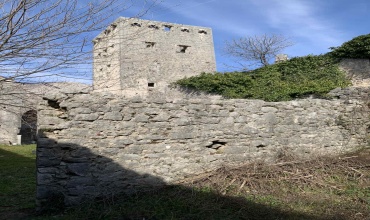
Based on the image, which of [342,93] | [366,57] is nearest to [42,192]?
[342,93]

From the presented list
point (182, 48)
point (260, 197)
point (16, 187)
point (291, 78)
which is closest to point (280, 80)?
point (291, 78)

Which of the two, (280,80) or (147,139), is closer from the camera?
(147,139)

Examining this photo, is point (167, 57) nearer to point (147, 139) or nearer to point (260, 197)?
point (147, 139)

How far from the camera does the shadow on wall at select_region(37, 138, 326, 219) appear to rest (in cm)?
470

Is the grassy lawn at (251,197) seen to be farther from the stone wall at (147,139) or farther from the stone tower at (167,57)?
the stone tower at (167,57)

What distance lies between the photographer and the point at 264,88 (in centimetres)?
1316

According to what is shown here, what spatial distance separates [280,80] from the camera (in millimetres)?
13328

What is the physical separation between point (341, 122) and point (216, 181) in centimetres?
432

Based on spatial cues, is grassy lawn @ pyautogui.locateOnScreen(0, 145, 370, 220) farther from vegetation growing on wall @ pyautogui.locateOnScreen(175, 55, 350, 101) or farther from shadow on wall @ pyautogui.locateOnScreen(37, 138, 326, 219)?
vegetation growing on wall @ pyautogui.locateOnScreen(175, 55, 350, 101)

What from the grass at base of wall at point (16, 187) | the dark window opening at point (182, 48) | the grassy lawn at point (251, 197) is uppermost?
the dark window opening at point (182, 48)

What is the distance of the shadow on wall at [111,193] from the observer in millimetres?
4703

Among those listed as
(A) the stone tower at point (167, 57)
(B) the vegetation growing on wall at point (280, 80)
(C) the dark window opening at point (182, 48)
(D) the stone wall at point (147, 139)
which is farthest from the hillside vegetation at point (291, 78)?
(C) the dark window opening at point (182, 48)

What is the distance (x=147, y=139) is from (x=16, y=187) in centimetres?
341

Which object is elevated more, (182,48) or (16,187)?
(182,48)
